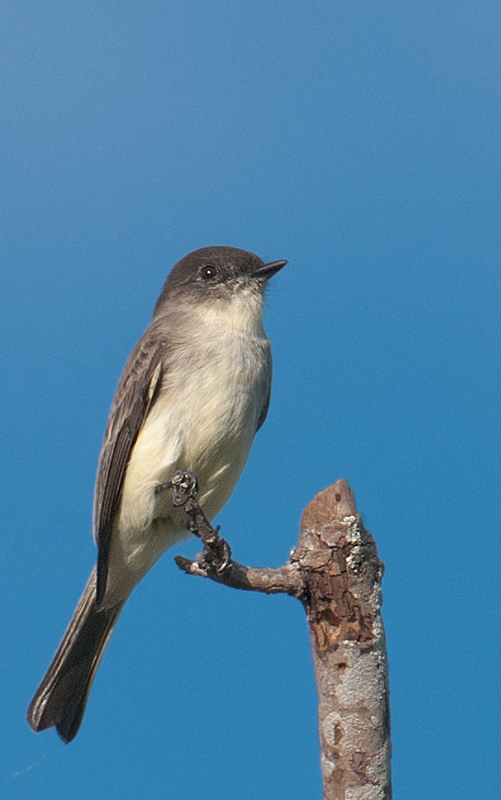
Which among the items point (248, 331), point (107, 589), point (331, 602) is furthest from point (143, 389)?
point (331, 602)

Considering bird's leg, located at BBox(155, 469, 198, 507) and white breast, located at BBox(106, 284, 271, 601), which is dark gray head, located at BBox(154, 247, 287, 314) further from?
bird's leg, located at BBox(155, 469, 198, 507)

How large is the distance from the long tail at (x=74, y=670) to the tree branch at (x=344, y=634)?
203 cm

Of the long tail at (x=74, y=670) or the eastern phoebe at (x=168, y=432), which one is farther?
A: the long tail at (x=74, y=670)

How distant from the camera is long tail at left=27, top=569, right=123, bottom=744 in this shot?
6.02 m

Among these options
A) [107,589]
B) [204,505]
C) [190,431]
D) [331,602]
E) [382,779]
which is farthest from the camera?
[107,589]

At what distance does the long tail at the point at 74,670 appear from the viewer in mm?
6023

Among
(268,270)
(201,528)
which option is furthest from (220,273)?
(201,528)

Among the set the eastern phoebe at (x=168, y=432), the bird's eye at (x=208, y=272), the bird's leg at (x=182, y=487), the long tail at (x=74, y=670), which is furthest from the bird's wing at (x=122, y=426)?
the bird's eye at (x=208, y=272)

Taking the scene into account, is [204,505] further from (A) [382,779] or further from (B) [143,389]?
(A) [382,779]

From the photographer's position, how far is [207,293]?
245 inches

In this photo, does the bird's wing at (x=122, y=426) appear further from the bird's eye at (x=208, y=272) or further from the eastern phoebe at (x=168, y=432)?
the bird's eye at (x=208, y=272)

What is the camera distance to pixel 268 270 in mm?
6289

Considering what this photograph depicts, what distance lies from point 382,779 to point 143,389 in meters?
2.57

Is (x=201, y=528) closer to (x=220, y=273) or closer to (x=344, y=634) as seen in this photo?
(x=344, y=634)
